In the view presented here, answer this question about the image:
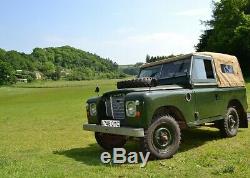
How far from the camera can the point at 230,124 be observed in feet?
38.5

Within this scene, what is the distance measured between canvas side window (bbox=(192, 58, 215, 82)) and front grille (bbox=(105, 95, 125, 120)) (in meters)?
2.26

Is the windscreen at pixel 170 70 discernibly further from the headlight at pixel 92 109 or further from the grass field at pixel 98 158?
the headlight at pixel 92 109

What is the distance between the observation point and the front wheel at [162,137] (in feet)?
28.6

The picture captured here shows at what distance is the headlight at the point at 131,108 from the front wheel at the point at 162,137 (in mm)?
518

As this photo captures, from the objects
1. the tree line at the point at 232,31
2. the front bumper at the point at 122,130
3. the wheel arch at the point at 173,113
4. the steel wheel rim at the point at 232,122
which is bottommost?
the steel wheel rim at the point at 232,122

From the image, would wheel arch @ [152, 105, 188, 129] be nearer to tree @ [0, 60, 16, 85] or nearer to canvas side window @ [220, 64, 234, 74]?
canvas side window @ [220, 64, 234, 74]

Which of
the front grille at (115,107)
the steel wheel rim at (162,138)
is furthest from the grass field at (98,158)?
the front grille at (115,107)

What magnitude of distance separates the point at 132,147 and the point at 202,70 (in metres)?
2.96

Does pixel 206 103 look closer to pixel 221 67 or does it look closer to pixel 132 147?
pixel 221 67

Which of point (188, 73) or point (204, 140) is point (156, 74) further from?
point (204, 140)

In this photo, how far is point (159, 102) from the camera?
8.93 meters

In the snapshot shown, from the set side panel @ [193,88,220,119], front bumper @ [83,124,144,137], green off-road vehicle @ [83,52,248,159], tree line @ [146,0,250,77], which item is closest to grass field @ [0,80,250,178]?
green off-road vehicle @ [83,52,248,159]

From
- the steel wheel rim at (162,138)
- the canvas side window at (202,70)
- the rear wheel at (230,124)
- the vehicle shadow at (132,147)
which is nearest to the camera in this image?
the steel wheel rim at (162,138)

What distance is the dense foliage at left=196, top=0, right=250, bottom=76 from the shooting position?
54.8m
